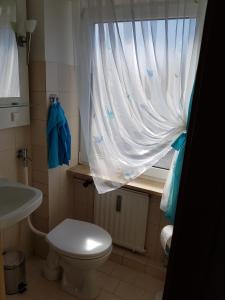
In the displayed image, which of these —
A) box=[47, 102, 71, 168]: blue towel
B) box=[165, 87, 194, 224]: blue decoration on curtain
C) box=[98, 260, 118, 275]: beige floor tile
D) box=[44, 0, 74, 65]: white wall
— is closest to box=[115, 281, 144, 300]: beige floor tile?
box=[98, 260, 118, 275]: beige floor tile

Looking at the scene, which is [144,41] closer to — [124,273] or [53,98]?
[53,98]

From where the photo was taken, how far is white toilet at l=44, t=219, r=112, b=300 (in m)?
1.58

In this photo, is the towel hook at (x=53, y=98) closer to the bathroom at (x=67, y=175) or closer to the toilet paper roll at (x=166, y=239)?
the bathroom at (x=67, y=175)

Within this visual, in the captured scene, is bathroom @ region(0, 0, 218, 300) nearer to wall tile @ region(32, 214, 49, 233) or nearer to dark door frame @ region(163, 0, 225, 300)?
wall tile @ region(32, 214, 49, 233)

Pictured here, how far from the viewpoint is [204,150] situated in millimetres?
404

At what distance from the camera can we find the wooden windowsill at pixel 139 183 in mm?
1882

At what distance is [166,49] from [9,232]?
1724 mm

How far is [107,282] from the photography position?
196cm

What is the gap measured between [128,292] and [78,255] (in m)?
0.62

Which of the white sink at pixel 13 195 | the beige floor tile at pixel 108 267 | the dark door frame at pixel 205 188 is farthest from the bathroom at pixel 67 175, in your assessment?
the dark door frame at pixel 205 188

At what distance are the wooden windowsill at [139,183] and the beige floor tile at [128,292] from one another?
76 centimetres

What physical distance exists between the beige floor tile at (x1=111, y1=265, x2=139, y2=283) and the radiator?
0.19m

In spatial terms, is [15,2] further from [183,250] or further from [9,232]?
[183,250]

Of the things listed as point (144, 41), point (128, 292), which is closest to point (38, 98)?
point (144, 41)
